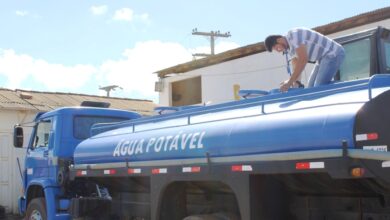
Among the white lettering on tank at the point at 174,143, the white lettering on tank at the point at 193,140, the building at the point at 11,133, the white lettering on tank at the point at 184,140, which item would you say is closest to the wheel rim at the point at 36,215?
the white lettering on tank at the point at 174,143

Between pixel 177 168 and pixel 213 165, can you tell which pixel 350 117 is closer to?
pixel 213 165

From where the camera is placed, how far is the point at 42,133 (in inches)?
403

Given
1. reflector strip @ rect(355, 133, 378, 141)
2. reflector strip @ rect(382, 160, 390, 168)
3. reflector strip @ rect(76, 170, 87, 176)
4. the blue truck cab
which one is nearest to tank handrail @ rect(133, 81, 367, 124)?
reflector strip @ rect(355, 133, 378, 141)

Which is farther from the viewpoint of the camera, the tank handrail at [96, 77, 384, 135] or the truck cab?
the truck cab

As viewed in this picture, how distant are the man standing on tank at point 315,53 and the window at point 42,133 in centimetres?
544

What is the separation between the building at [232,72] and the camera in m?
14.1

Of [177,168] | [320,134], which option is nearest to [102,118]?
[177,168]

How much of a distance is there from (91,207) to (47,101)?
14.9 m

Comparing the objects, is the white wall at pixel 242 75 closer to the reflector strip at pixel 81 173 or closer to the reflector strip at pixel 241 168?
the reflector strip at pixel 81 173

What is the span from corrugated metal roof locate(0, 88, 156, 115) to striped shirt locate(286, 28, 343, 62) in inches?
575

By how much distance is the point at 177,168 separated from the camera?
6078mm

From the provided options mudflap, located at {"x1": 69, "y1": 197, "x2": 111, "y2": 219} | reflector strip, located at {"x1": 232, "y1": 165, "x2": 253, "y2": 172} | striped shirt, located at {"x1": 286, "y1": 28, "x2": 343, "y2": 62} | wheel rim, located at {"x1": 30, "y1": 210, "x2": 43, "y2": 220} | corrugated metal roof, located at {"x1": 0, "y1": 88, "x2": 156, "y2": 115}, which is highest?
corrugated metal roof, located at {"x1": 0, "y1": 88, "x2": 156, "y2": 115}

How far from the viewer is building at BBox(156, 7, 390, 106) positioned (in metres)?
14.1

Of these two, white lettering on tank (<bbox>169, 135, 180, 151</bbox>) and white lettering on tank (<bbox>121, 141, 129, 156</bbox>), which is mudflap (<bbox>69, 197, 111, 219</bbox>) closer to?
white lettering on tank (<bbox>121, 141, 129, 156</bbox>)
